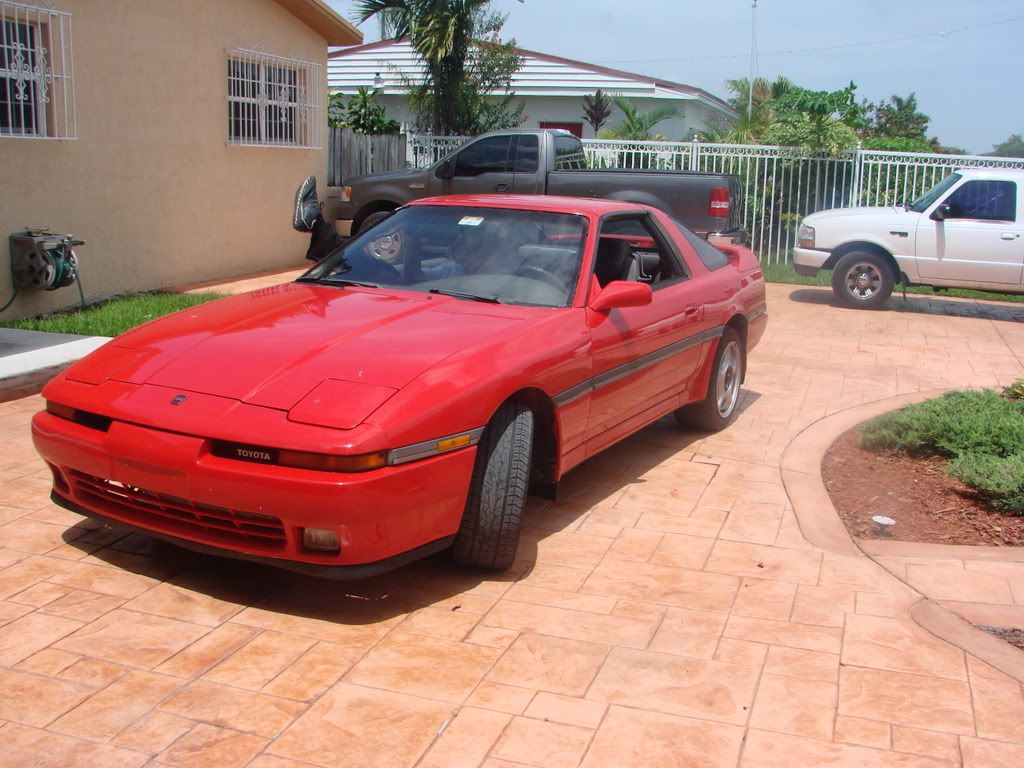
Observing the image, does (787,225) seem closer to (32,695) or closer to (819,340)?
(819,340)

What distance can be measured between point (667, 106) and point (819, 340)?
60.1ft

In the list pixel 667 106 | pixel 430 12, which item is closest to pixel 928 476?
pixel 430 12

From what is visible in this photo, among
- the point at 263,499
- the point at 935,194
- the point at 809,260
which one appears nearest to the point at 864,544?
the point at 263,499

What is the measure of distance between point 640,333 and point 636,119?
22.3m

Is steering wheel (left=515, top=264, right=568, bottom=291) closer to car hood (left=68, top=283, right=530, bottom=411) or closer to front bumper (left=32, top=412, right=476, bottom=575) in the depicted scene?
car hood (left=68, top=283, right=530, bottom=411)

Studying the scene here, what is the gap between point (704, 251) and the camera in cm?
703

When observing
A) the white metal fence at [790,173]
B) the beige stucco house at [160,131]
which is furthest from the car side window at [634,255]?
the white metal fence at [790,173]

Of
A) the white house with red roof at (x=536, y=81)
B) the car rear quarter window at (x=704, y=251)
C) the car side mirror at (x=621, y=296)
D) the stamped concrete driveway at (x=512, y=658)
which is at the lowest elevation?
the stamped concrete driveway at (x=512, y=658)

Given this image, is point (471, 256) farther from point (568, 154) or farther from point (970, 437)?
point (568, 154)

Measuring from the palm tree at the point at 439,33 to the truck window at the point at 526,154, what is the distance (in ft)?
18.6

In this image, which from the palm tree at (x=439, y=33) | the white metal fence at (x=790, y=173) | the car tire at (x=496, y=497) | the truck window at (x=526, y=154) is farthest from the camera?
the palm tree at (x=439, y=33)

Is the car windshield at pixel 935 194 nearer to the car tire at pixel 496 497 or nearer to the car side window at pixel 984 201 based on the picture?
the car side window at pixel 984 201

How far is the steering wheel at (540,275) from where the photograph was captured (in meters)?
5.35

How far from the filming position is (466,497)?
430 centimetres
